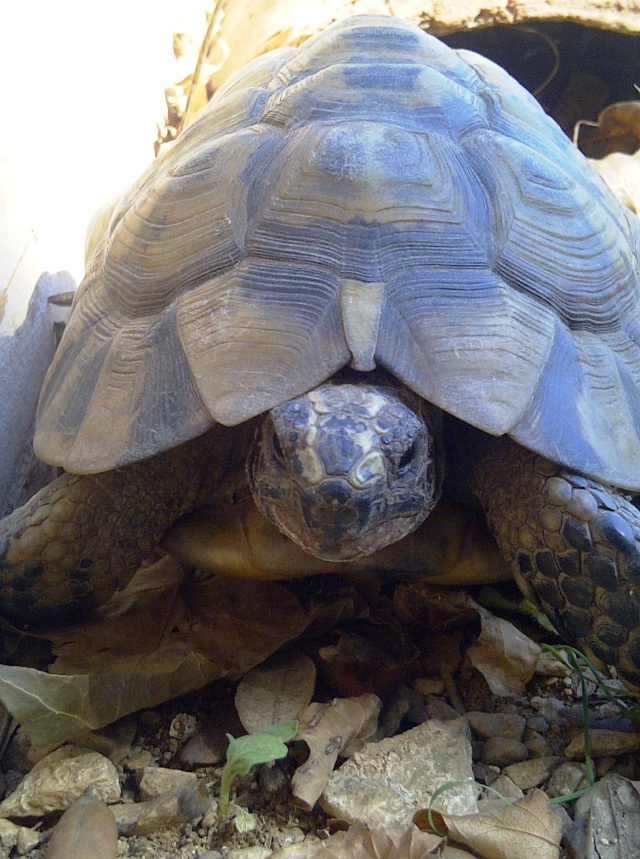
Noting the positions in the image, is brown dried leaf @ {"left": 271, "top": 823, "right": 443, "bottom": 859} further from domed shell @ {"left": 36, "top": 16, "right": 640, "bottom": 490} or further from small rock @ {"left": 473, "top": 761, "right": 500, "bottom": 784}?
domed shell @ {"left": 36, "top": 16, "right": 640, "bottom": 490}

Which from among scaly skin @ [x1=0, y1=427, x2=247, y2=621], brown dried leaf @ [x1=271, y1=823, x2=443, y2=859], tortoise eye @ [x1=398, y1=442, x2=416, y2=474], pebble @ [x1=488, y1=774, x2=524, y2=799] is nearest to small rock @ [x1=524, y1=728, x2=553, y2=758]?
pebble @ [x1=488, y1=774, x2=524, y2=799]

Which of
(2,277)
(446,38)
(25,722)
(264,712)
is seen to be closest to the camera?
(25,722)

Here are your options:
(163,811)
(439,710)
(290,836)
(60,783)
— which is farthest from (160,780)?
(439,710)

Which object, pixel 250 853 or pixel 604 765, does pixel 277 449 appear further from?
pixel 604 765

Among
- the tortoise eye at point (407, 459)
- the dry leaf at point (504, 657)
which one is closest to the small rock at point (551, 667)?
the dry leaf at point (504, 657)

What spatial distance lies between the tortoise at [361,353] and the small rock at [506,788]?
0.38m

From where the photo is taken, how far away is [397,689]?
1.99 metres

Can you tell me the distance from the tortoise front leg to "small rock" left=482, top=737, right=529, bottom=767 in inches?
10.9

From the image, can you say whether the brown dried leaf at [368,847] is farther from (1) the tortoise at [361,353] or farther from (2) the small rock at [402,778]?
(1) the tortoise at [361,353]

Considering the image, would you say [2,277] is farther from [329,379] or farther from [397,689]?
[397,689]

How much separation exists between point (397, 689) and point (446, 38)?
167 inches

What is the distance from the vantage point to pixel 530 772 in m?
1.74

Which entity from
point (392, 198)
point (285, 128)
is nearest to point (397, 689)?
point (392, 198)

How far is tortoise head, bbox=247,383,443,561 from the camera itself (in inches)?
62.5
